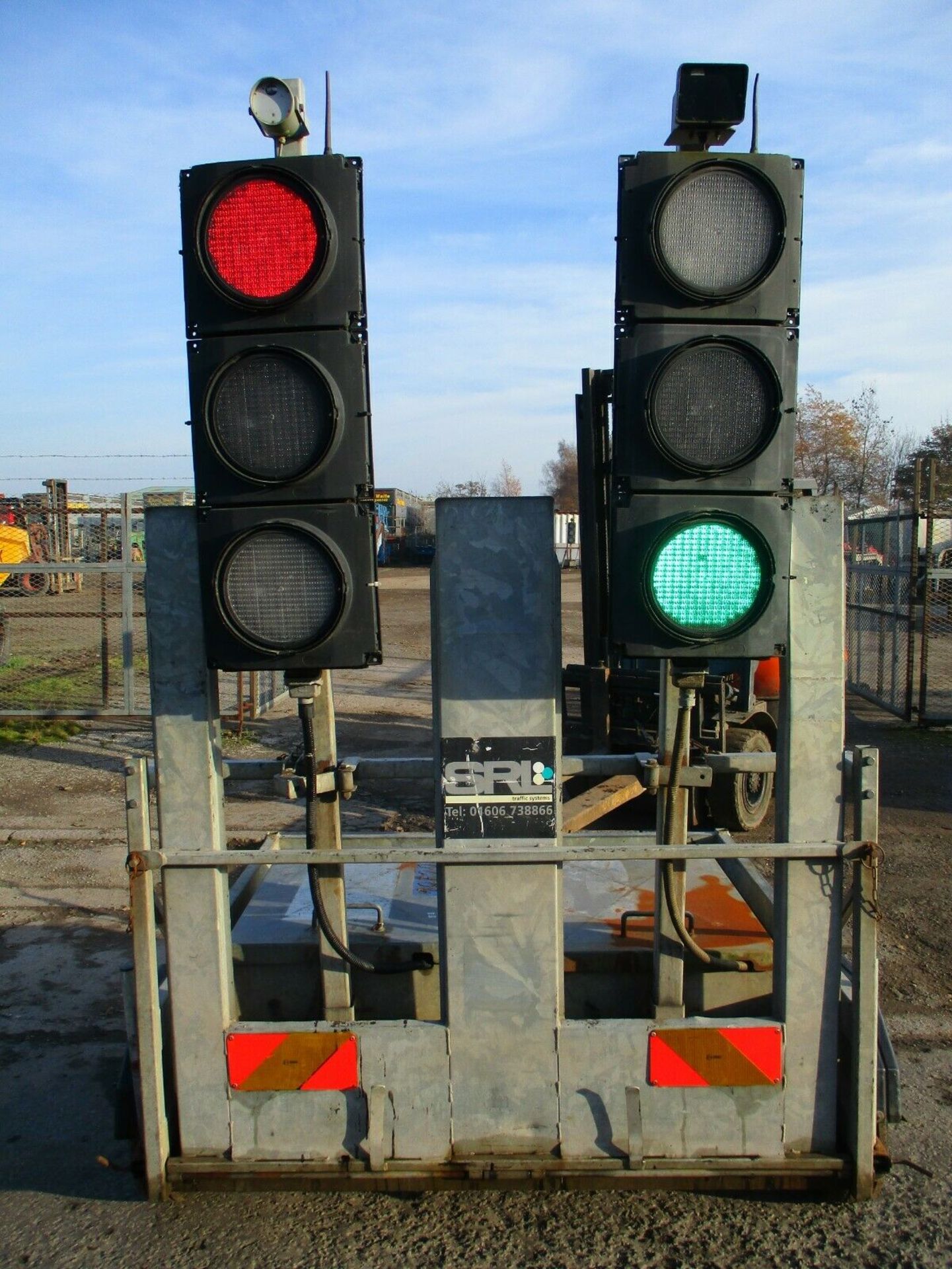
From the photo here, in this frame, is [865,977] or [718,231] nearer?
[718,231]

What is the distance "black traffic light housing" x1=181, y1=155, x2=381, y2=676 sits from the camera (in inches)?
104

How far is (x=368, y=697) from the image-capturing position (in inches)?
544

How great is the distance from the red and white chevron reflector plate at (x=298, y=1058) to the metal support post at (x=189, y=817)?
74 mm

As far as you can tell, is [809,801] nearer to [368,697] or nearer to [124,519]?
[124,519]

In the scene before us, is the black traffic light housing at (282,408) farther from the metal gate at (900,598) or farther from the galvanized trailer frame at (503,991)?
the metal gate at (900,598)

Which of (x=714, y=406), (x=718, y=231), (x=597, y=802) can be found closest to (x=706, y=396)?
(x=714, y=406)

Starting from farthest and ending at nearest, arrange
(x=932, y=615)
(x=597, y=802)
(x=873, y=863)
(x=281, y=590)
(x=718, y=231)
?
(x=932, y=615), (x=597, y=802), (x=873, y=863), (x=281, y=590), (x=718, y=231)

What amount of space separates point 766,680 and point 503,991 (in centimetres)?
548

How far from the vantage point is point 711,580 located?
2660 mm

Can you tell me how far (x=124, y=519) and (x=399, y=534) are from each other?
4596 cm

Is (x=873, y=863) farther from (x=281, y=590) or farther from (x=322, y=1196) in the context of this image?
(x=322, y=1196)

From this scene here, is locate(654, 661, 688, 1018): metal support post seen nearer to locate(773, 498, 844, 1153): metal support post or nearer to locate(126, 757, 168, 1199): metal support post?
locate(773, 498, 844, 1153): metal support post

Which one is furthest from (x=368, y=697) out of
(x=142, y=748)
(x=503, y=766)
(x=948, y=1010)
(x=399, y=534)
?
(x=399, y=534)

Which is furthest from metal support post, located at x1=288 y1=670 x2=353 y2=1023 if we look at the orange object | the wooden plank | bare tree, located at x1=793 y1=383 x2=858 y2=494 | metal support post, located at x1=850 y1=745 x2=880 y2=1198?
bare tree, located at x1=793 y1=383 x2=858 y2=494
